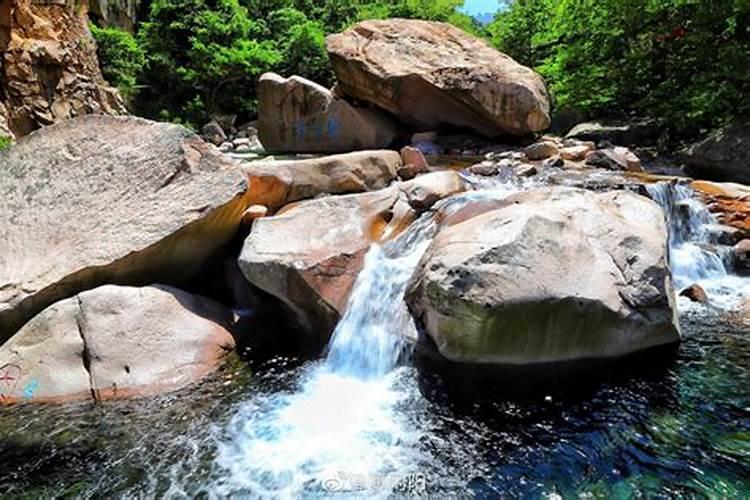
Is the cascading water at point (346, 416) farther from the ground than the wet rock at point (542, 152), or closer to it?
closer to it

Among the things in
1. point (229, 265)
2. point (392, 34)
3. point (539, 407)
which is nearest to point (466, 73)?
point (392, 34)

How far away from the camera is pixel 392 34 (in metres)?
14.6

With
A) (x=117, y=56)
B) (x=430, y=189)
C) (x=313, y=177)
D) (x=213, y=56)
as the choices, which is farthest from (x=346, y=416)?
(x=213, y=56)

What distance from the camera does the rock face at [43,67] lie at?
12984 millimetres

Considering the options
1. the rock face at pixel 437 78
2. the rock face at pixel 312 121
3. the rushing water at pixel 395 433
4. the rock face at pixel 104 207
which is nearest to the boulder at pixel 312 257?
the rushing water at pixel 395 433

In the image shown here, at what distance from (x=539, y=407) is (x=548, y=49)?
19299 millimetres

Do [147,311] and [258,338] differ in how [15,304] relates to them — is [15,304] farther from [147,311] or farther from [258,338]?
[258,338]

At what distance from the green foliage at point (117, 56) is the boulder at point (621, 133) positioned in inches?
662

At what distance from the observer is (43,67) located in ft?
45.5

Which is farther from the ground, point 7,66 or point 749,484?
point 7,66

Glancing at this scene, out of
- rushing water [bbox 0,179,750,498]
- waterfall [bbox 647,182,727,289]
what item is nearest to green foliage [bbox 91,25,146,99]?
rushing water [bbox 0,179,750,498]

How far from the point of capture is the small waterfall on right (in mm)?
6723

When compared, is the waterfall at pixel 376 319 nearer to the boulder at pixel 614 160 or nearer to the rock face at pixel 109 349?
the rock face at pixel 109 349

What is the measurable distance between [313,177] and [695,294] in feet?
16.6
